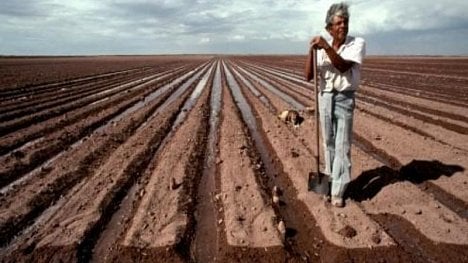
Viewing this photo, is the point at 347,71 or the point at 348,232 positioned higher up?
the point at 347,71

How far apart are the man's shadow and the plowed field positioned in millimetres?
28

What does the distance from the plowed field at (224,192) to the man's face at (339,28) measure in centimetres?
187

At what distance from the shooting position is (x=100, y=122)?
11.8 metres

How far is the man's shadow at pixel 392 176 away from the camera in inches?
229

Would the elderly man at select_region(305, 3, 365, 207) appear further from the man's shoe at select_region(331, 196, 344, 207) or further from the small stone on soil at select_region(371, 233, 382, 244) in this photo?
the small stone on soil at select_region(371, 233, 382, 244)

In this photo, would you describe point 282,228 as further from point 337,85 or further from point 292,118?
point 292,118

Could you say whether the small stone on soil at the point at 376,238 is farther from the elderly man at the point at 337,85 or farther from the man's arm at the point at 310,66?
the man's arm at the point at 310,66

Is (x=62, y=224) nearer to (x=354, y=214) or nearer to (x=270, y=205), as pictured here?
(x=270, y=205)

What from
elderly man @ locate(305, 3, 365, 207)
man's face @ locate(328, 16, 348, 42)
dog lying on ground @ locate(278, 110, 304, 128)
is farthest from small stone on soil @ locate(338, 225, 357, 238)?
dog lying on ground @ locate(278, 110, 304, 128)

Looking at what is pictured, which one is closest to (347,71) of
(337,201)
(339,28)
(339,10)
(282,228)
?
(339,28)

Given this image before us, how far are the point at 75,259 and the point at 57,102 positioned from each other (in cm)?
1265

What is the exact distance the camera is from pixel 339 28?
Result: 4.74 meters

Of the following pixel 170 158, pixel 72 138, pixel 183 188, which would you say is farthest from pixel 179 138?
pixel 183 188

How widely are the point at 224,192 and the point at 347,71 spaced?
219 cm
